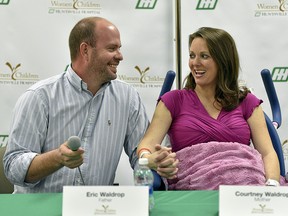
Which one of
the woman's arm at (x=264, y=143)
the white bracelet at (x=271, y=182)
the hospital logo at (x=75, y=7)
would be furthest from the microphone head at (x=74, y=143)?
the hospital logo at (x=75, y=7)

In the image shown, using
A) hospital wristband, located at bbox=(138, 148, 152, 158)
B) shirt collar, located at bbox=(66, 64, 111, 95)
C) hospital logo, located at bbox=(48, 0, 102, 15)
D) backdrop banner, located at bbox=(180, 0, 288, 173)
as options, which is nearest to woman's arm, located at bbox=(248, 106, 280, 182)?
hospital wristband, located at bbox=(138, 148, 152, 158)

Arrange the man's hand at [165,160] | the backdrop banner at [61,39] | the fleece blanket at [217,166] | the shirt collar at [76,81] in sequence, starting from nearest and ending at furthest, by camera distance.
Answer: the man's hand at [165,160]
the fleece blanket at [217,166]
the shirt collar at [76,81]
the backdrop banner at [61,39]

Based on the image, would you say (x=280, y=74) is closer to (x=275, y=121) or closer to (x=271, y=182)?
(x=275, y=121)

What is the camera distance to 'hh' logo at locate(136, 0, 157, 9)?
3498 millimetres

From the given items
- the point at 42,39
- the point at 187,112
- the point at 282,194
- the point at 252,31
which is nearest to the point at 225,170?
the point at 187,112

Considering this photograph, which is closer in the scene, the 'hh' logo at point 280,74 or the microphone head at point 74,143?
the microphone head at point 74,143

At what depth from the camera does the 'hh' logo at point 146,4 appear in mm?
3498

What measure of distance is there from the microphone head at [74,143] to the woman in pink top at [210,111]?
603 millimetres

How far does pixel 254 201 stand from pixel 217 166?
0.59 metres

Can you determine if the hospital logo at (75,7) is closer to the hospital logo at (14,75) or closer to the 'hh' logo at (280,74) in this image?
the hospital logo at (14,75)

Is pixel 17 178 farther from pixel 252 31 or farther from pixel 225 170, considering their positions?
pixel 252 31

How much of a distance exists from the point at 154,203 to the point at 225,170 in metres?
0.50

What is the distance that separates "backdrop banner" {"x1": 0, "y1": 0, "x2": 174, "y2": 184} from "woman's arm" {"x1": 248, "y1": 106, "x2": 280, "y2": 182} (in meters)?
1.32

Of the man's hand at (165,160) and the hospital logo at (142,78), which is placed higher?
the hospital logo at (142,78)
